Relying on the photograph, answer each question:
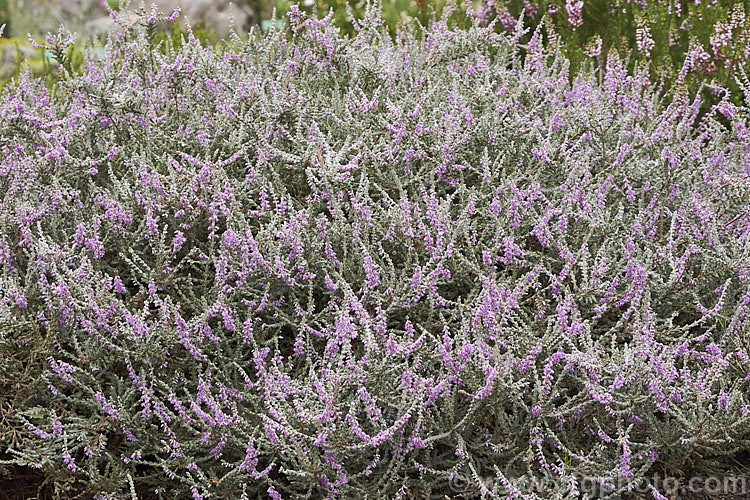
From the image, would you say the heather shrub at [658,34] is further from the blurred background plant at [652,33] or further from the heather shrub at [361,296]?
A: the heather shrub at [361,296]

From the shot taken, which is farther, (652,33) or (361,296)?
(652,33)

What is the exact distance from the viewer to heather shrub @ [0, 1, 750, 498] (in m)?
1.97

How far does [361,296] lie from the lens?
2.29m

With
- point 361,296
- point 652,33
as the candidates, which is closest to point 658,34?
point 652,33

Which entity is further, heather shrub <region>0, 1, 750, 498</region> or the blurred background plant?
the blurred background plant

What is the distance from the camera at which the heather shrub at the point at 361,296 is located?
197 cm

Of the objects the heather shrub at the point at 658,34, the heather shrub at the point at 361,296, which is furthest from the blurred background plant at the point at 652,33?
the heather shrub at the point at 361,296

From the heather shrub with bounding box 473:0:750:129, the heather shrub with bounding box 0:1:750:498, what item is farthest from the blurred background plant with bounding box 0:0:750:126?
the heather shrub with bounding box 0:1:750:498

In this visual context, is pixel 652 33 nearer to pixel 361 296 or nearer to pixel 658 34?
pixel 658 34

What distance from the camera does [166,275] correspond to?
2.23 metres

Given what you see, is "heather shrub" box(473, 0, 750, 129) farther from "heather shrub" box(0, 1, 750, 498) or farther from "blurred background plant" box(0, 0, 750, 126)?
"heather shrub" box(0, 1, 750, 498)

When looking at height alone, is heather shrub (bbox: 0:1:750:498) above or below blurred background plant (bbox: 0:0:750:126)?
below

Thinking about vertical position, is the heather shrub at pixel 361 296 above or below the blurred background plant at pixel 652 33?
below

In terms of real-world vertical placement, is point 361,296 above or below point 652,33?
below
